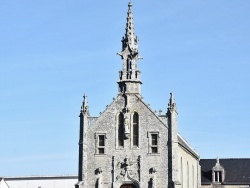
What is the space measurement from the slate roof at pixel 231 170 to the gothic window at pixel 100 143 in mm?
28427

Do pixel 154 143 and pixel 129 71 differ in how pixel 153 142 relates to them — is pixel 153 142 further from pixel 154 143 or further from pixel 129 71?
pixel 129 71

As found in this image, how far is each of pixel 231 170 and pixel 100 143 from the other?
31889 millimetres

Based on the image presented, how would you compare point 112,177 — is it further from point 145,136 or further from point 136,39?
point 136,39

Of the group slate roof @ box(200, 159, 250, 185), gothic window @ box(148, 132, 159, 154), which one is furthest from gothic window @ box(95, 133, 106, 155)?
slate roof @ box(200, 159, 250, 185)

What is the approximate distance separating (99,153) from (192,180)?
746 inches

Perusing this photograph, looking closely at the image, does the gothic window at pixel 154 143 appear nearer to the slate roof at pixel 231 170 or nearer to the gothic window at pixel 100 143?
the gothic window at pixel 100 143

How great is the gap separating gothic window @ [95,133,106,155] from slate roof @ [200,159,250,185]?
28427 mm

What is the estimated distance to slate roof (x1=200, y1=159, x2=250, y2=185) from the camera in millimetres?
93812

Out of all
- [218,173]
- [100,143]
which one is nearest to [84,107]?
[100,143]

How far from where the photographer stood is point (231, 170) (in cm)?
9575

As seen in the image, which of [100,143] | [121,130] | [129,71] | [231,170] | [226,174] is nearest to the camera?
[121,130]

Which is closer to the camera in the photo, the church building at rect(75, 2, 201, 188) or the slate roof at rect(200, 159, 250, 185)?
the church building at rect(75, 2, 201, 188)

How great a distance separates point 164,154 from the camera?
6850cm

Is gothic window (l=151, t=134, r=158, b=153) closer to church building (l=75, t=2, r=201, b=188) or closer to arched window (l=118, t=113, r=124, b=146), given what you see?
church building (l=75, t=2, r=201, b=188)
